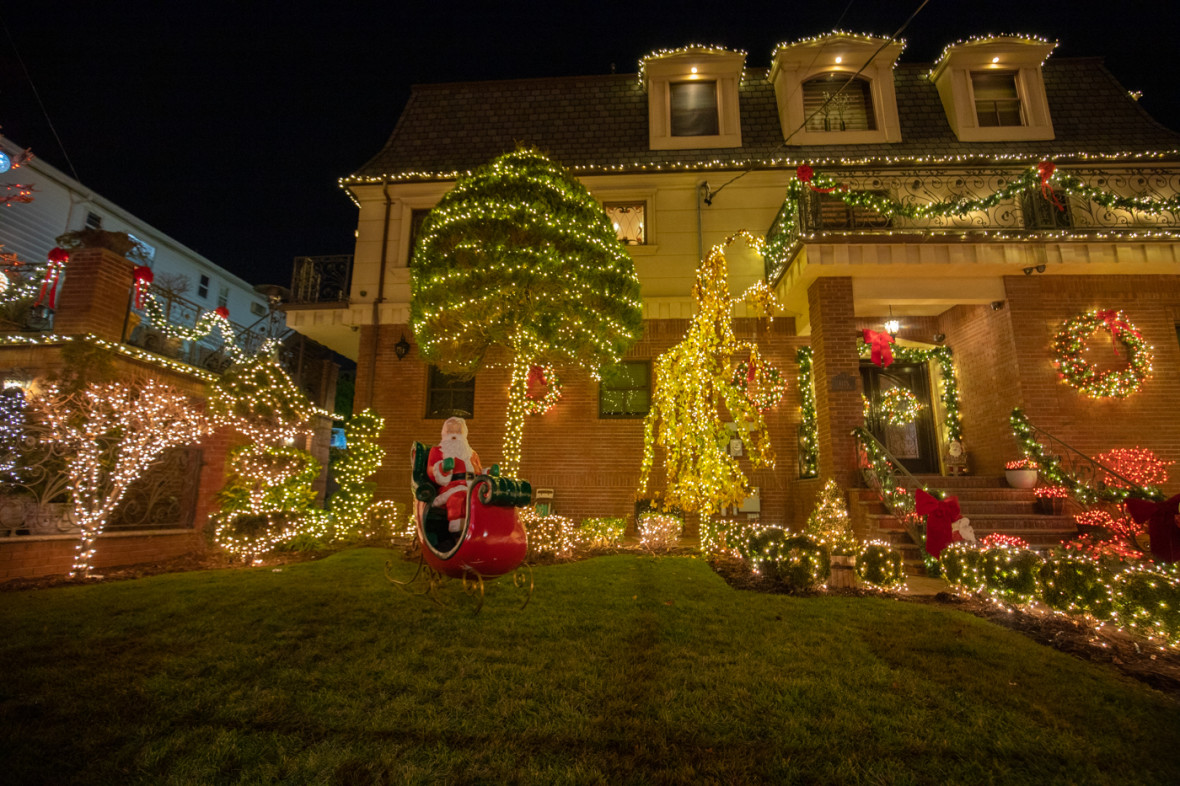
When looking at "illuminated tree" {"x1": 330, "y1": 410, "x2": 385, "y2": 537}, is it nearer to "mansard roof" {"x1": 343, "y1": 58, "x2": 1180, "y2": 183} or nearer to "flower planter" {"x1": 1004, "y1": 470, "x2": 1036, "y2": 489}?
"mansard roof" {"x1": 343, "y1": 58, "x2": 1180, "y2": 183}

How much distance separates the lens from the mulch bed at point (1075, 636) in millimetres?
3652

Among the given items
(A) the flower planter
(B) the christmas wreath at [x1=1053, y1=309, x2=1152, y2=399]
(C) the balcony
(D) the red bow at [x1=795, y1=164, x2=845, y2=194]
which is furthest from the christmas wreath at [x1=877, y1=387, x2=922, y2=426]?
(D) the red bow at [x1=795, y1=164, x2=845, y2=194]

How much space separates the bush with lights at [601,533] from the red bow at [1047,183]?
965 centimetres

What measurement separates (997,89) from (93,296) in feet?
59.3

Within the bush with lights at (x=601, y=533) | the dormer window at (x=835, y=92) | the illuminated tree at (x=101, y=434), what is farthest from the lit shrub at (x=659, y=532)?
the dormer window at (x=835, y=92)

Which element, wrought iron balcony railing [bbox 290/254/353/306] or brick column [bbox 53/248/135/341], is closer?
brick column [bbox 53/248/135/341]

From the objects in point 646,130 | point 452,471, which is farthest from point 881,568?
point 646,130

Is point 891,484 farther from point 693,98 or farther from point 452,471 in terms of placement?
point 693,98

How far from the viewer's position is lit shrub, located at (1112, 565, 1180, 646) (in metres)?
4.01

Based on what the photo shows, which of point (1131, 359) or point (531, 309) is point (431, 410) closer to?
point (531, 309)

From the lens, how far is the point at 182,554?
7.78 meters

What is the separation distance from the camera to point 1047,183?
351 inches

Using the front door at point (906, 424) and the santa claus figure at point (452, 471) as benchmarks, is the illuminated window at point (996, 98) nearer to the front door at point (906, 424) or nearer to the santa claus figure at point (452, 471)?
the front door at point (906, 424)

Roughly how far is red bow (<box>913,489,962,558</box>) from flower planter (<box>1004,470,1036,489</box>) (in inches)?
128
